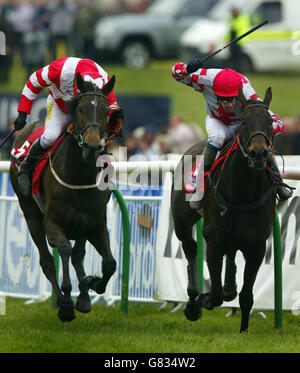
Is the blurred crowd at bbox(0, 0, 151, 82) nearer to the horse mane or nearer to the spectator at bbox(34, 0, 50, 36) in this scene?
the spectator at bbox(34, 0, 50, 36)

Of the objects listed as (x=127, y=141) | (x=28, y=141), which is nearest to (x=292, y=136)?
(x=127, y=141)

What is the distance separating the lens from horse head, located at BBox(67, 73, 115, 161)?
725 cm

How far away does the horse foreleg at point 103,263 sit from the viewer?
7938 millimetres

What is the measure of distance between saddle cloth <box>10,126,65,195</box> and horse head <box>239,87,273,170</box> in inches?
68.4

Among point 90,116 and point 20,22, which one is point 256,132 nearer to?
point 90,116

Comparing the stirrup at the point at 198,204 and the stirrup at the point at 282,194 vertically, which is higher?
the stirrup at the point at 282,194

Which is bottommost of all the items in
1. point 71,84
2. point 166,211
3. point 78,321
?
point 78,321

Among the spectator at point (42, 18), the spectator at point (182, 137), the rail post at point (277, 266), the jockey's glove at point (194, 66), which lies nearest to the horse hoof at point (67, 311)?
the rail post at point (277, 266)

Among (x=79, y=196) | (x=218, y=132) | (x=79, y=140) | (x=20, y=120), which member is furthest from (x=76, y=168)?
(x=218, y=132)

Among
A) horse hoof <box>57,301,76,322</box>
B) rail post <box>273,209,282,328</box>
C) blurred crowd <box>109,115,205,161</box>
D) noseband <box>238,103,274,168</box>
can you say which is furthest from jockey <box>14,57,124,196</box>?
blurred crowd <box>109,115,205,161</box>

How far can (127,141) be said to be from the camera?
15.9m

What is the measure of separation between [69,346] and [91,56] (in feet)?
65.2

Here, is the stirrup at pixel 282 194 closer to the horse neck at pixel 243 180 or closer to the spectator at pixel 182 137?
the horse neck at pixel 243 180

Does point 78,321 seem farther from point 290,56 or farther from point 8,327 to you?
point 290,56
